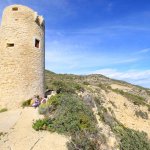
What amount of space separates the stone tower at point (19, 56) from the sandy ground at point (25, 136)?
72.8 inches

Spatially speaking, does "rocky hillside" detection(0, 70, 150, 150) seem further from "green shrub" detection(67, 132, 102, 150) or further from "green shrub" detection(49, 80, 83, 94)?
"green shrub" detection(49, 80, 83, 94)

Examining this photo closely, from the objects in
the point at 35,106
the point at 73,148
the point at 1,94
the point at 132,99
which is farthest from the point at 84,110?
the point at 132,99

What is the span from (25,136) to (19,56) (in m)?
6.13

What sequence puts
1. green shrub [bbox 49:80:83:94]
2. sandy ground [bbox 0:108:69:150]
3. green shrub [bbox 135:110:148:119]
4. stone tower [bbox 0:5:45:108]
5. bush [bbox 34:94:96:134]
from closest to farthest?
1. sandy ground [bbox 0:108:69:150]
2. bush [bbox 34:94:96:134]
3. stone tower [bbox 0:5:45:108]
4. green shrub [bbox 49:80:83:94]
5. green shrub [bbox 135:110:148:119]

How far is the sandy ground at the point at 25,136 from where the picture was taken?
12006 millimetres

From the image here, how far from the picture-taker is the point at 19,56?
16750 millimetres

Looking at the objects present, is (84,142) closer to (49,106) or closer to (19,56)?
(49,106)

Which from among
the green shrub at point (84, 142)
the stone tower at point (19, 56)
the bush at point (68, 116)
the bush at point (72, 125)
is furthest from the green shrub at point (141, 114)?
the green shrub at point (84, 142)

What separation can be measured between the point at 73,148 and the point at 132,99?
24.3 m

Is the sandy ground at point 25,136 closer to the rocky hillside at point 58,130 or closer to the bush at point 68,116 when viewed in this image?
the rocky hillside at point 58,130

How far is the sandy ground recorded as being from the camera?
12.0 meters

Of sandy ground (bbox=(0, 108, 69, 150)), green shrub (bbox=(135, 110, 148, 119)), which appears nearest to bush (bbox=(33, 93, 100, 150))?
sandy ground (bbox=(0, 108, 69, 150))

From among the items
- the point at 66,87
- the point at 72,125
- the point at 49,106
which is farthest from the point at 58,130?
the point at 66,87

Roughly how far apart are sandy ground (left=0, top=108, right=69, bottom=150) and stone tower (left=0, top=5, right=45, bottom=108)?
185 cm
